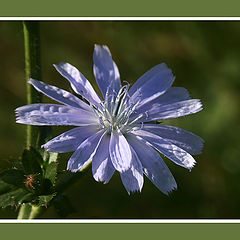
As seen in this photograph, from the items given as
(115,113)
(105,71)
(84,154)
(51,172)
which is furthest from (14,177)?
(105,71)

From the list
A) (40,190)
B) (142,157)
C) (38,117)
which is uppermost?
(38,117)

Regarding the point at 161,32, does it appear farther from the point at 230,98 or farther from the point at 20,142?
the point at 20,142

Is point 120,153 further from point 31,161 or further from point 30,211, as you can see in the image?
point 30,211

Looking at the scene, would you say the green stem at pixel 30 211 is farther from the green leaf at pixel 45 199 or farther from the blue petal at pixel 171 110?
the blue petal at pixel 171 110

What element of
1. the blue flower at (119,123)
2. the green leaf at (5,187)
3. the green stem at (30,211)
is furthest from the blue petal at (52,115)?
the green stem at (30,211)

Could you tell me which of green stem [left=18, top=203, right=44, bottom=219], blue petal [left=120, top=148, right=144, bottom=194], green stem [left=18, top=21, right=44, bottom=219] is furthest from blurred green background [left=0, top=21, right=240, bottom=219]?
blue petal [left=120, top=148, right=144, bottom=194]

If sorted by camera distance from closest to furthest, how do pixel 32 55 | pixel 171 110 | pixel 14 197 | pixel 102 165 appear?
1. pixel 102 165
2. pixel 14 197
3. pixel 32 55
4. pixel 171 110

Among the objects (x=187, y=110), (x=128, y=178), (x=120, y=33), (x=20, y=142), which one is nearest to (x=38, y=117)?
(x=128, y=178)
